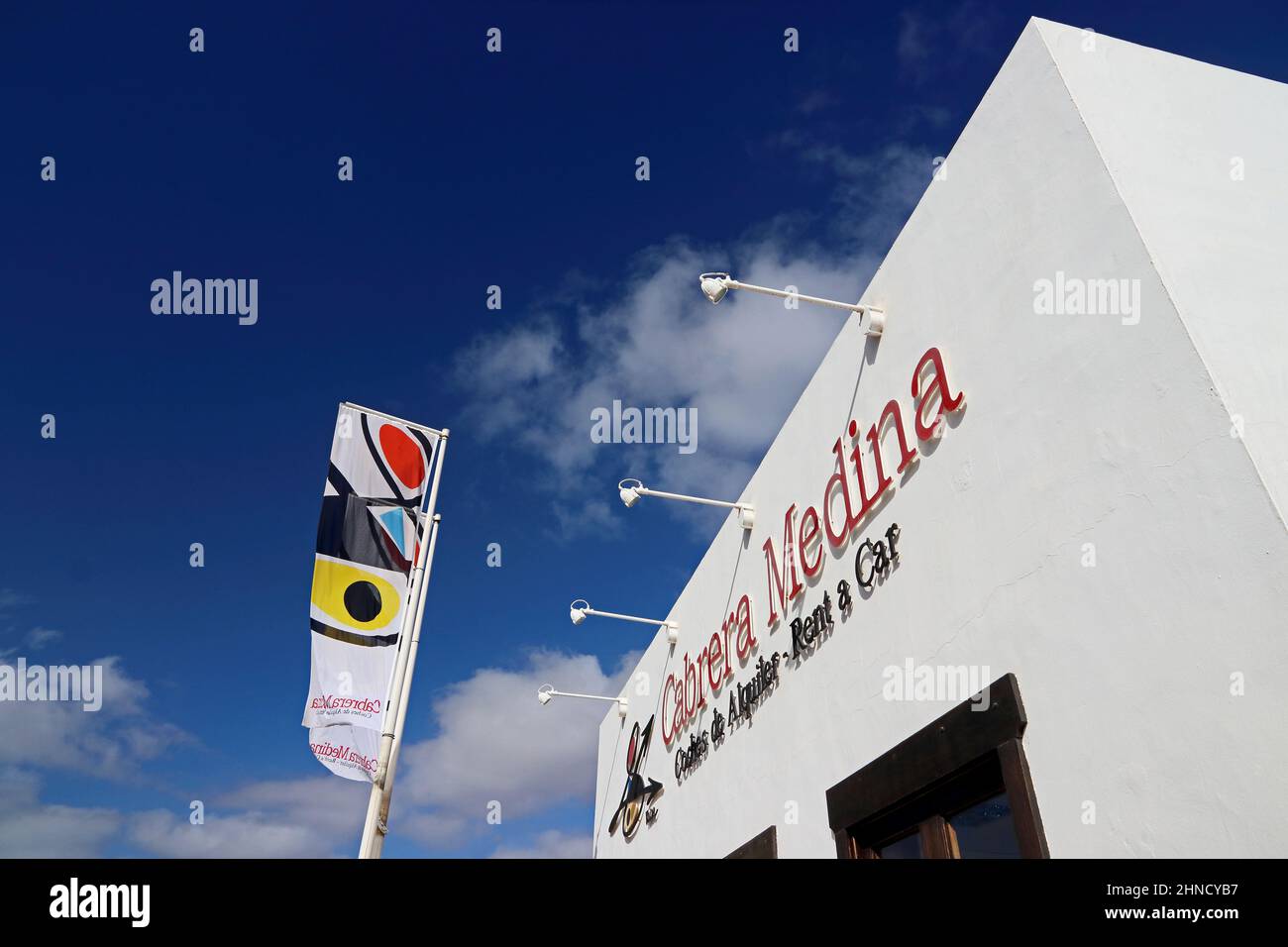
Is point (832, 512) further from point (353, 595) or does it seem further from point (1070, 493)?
point (353, 595)

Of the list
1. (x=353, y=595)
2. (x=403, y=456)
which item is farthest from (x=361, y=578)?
(x=403, y=456)

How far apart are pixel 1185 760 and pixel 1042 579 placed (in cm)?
119

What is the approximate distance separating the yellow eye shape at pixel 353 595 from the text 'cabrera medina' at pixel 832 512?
12.3 feet

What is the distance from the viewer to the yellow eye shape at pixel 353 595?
769cm

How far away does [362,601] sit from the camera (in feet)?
25.7

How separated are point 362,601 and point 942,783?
5263 mm

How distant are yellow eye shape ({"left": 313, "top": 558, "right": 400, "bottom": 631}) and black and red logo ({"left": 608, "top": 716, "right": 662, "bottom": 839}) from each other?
552 centimetres

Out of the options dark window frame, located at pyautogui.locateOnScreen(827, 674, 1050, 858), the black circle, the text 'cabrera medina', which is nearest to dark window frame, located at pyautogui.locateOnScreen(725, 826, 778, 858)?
dark window frame, located at pyautogui.locateOnScreen(827, 674, 1050, 858)

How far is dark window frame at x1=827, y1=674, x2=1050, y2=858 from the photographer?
4.59 metres
